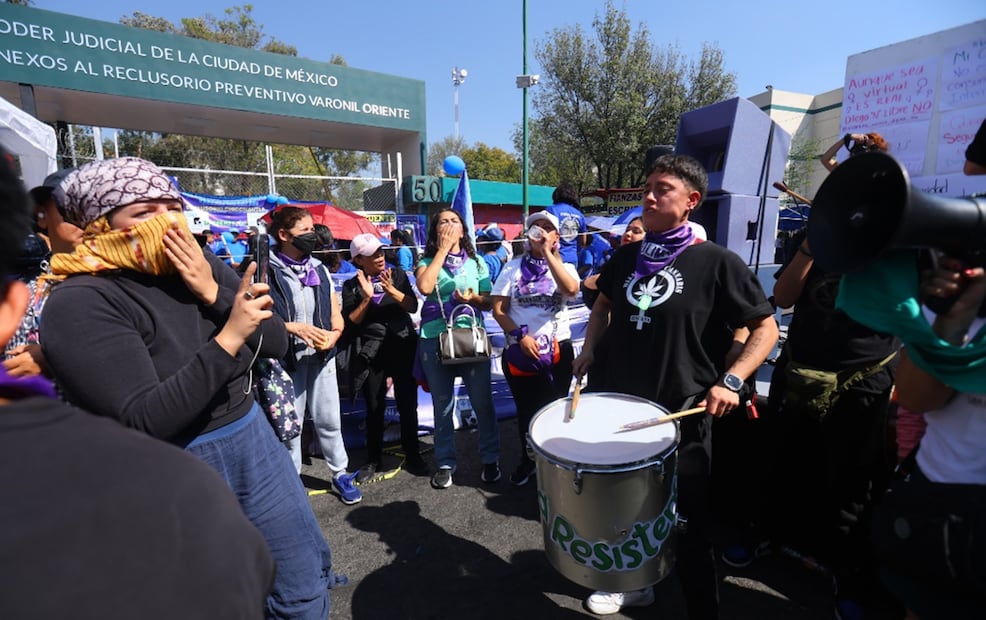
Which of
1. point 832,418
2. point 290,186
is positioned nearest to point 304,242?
point 832,418

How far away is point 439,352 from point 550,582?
5.31 feet

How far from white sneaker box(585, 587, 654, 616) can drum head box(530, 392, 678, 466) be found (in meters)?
0.99

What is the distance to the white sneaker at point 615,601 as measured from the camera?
2365 millimetres

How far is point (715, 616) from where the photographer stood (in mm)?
2070

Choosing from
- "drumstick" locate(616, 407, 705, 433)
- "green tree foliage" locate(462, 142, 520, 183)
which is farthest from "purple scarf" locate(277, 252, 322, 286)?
"green tree foliage" locate(462, 142, 520, 183)

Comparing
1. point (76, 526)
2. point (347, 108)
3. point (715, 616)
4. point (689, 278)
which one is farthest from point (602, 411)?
point (347, 108)

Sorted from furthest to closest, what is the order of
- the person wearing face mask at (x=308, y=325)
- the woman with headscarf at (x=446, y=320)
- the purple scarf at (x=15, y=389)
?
the woman with headscarf at (x=446, y=320)
the person wearing face mask at (x=308, y=325)
the purple scarf at (x=15, y=389)

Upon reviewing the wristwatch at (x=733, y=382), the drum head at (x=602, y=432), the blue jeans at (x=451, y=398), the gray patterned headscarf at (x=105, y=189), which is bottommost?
the blue jeans at (x=451, y=398)

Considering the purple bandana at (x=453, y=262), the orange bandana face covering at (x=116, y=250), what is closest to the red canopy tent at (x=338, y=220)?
the purple bandana at (x=453, y=262)

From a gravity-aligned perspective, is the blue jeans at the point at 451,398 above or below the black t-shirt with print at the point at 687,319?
below

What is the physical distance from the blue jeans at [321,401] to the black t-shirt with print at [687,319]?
81.7 inches

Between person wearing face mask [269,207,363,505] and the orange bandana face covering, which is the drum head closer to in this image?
the orange bandana face covering

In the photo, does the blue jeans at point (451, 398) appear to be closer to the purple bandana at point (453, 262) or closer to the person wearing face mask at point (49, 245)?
the purple bandana at point (453, 262)

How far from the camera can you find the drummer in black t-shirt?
2.06 meters
